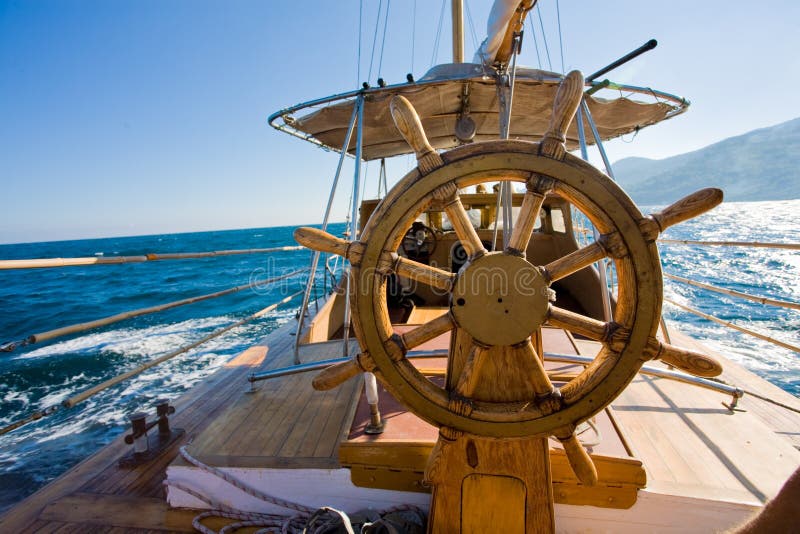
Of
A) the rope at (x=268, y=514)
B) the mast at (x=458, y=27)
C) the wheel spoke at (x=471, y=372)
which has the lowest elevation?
the rope at (x=268, y=514)

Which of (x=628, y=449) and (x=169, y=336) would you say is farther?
(x=169, y=336)

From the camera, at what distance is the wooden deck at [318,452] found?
1406mm

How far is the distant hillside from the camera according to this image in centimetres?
13138

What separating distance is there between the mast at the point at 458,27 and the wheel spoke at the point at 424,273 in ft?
12.9

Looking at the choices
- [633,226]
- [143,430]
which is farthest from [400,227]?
[143,430]

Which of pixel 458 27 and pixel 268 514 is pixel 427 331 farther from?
pixel 458 27

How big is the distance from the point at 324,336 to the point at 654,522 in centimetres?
315

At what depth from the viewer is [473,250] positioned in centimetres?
105

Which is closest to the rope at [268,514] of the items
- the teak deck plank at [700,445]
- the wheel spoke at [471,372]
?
the wheel spoke at [471,372]

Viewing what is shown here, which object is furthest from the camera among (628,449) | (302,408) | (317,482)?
(302,408)

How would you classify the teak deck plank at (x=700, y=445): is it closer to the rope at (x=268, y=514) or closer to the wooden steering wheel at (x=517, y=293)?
the wooden steering wheel at (x=517, y=293)

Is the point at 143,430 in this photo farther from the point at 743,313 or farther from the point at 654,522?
the point at 743,313

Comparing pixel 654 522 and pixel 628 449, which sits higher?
pixel 628 449

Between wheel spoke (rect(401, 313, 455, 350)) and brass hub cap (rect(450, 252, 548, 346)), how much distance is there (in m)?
0.08
